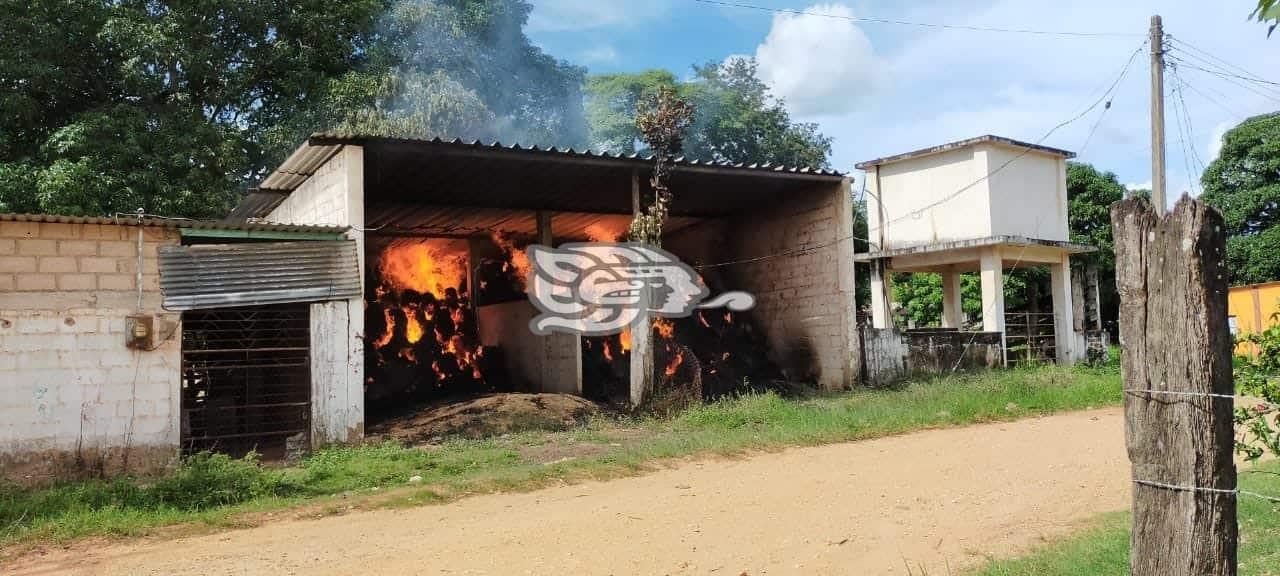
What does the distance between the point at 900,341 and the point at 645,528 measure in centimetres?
1181

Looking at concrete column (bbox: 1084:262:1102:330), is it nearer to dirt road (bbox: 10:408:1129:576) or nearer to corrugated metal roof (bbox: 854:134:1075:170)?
corrugated metal roof (bbox: 854:134:1075:170)

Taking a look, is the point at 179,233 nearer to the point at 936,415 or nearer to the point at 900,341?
the point at 936,415

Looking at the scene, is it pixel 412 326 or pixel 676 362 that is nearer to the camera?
pixel 676 362

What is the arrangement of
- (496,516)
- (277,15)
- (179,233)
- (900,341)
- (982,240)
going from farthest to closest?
(277,15) → (982,240) → (900,341) → (179,233) → (496,516)

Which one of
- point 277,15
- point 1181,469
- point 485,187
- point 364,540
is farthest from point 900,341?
point 277,15

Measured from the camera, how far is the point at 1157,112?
14.2 m

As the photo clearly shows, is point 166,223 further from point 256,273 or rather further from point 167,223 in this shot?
point 256,273

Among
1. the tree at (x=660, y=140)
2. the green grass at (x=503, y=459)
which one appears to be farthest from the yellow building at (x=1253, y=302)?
the tree at (x=660, y=140)

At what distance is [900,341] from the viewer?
17656 millimetres

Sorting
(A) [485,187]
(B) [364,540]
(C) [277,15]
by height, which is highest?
(C) [277,15]

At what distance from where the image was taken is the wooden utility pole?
14.2 metres

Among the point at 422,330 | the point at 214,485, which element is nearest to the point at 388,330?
the point at 422,330

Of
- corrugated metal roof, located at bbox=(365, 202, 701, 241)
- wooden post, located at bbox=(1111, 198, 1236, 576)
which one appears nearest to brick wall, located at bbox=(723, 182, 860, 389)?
corrugated metal roof, located at bbox=(365, 202, 701, 241)

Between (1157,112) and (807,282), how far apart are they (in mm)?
6853
